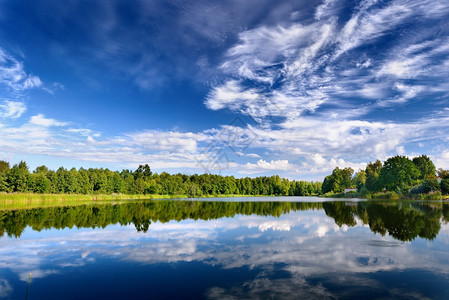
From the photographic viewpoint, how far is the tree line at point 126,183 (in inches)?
2817

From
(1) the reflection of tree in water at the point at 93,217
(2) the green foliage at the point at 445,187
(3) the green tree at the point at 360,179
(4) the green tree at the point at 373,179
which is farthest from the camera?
(3) the green tree at the point at 360,179

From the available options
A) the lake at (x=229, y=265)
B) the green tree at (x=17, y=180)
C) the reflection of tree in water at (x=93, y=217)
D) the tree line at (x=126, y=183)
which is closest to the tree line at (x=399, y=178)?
the tree line at (x=126, y=183)

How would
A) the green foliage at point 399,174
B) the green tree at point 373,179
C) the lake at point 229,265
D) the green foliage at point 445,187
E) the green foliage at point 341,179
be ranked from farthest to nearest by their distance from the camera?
the green foliage at point 341,179, the green tree at point 373,179, the green foliage at point 399,174, the green foliage at point 445,187, the lake at point 229,265

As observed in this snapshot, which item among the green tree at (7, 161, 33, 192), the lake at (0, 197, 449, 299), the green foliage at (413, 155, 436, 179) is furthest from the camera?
the green foliage at (413, 155, 436, 179)

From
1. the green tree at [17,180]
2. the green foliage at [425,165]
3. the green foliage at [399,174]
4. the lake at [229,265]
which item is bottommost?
the lake at [229,265]

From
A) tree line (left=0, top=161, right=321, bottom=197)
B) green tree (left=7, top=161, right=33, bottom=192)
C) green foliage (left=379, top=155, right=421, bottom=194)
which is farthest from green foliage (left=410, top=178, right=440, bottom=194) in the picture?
green tree (left=7, top=161, right=33, bottom=192)

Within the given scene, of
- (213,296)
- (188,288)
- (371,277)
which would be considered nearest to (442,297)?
(371,277)

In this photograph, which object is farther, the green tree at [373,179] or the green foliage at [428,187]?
the green tree at [373,179]

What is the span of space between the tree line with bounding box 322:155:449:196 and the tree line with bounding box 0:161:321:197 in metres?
45.7

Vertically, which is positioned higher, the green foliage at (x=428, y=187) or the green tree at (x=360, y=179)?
the green tree at (x=360, y=179)

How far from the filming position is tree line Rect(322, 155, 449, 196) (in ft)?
234

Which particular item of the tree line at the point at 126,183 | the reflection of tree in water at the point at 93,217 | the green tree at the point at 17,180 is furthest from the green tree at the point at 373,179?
the green tree at the point at 17,180

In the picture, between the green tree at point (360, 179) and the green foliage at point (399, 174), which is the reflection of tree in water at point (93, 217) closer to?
the green foliage at point (399, 174)

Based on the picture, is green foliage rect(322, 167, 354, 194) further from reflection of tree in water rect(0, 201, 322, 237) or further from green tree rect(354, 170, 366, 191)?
reflection of tree in water rect(0, 201, 322, 237)
